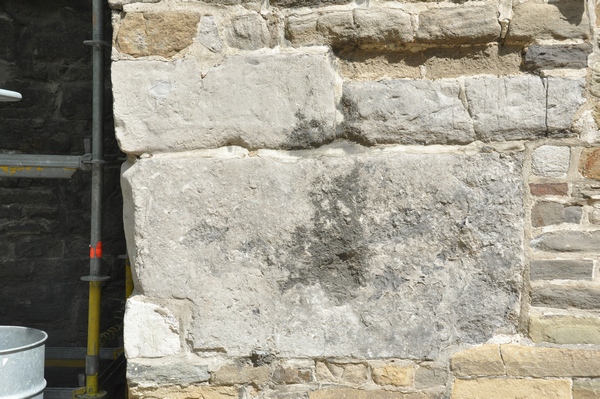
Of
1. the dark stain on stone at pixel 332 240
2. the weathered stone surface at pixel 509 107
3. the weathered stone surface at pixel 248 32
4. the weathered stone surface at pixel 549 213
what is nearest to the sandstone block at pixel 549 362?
the weathered stone surface at pixel 549 213

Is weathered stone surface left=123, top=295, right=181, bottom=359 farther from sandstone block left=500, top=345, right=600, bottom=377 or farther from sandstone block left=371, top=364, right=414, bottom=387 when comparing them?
sandstone block left=500, top=345, right=600, bottom=377

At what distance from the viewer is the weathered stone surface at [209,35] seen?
1.95 meters

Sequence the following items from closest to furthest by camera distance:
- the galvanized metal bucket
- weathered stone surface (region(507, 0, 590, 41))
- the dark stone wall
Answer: weathered stone surface (region(507, 0, 590, 41))
the galvanized metal bucket
the dark stone wall

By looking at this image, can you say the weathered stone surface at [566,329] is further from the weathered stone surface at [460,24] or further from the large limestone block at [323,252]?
the weathered stone surface at [460,24]

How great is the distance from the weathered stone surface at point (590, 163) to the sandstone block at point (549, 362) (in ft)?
1.98

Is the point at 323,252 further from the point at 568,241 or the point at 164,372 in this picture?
the point at 568,241

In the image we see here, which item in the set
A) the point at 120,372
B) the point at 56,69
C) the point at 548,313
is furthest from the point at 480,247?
the point at 56,69

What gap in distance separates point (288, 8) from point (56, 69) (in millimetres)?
2296

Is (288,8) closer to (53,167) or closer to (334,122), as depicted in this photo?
(334,122)

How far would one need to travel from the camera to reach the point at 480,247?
6.31 ft

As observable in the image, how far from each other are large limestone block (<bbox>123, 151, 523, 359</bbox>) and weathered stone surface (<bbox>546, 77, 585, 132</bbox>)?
196 mm

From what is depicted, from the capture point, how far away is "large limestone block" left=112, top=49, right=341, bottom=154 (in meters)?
1.93

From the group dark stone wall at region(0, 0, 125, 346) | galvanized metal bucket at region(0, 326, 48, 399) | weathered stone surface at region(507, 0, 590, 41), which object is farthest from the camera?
dark stone wall at region(0, 0, 125, 346)

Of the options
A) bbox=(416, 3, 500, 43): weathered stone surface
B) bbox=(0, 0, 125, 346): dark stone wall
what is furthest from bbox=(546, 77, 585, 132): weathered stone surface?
bbox=(0, 0, 125, 346): dark stone wall
